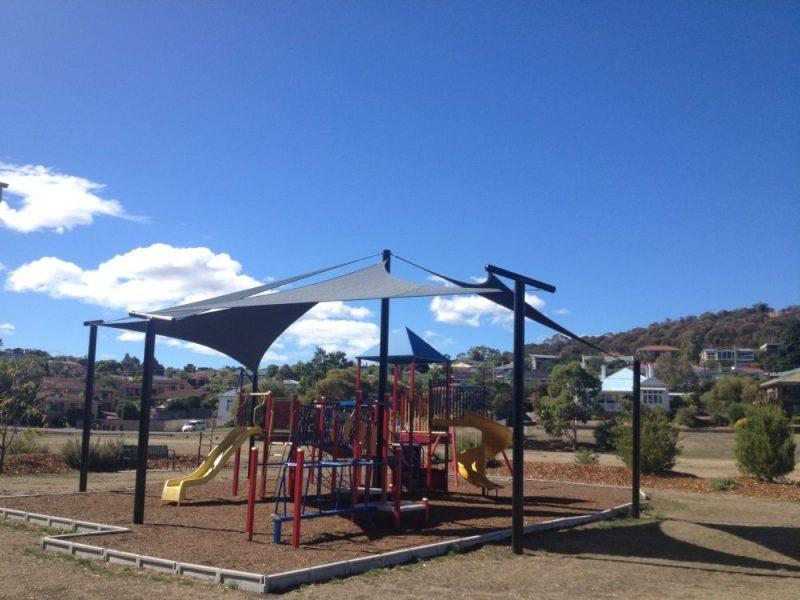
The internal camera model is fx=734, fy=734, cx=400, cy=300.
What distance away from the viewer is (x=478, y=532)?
10430 mm

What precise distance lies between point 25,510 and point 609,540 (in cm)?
871

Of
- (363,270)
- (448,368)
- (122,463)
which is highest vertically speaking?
(363,270)

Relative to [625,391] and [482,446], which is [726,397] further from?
[482,446]

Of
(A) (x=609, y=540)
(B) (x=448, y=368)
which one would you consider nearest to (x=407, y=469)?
(B) (x=448, y=368)

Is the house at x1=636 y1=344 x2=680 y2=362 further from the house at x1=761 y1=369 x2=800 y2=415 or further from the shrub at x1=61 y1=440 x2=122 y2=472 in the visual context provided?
the shrub at x1=61 y1=440 x2=122 y2=472

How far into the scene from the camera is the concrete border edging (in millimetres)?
7223

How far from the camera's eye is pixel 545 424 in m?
47.5

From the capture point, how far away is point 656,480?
63.7ft

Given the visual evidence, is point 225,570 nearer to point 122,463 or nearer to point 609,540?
point 609,540

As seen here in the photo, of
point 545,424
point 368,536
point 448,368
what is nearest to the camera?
point 368,536

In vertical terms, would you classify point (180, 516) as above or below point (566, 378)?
below

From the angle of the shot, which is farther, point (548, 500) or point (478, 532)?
point (548, 500)

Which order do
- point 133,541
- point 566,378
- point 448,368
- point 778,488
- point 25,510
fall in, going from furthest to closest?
point 566,378, point 778,488, point 448,368, point 25,510, point 133,541

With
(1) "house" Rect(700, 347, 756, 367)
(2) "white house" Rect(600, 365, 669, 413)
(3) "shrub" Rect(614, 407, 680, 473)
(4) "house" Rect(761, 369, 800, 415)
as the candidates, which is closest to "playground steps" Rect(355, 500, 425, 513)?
(3) "shrub" Rect(614, 407, 680, 473)
